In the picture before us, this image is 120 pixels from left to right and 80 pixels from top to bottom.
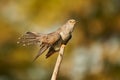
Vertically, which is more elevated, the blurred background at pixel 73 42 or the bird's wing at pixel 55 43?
the blurred background at pixel 73 42

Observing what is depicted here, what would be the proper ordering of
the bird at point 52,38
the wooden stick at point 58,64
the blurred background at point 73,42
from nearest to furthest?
the wooden stick at point 58,64 → the bird at point 52,38 → the blurred background at point 73,42

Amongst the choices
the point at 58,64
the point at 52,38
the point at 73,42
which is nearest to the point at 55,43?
the point at 52,38

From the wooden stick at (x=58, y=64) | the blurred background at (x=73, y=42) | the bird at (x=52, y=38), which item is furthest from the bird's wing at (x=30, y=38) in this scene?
the blurred background at (x=73, y=42)

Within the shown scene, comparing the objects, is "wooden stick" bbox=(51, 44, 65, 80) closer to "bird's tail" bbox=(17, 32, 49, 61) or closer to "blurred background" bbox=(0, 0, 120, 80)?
"bird's tail" bbox=(17, 32, 49, 61)

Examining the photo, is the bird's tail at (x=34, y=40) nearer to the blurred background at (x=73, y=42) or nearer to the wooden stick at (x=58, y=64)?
the wooden stick at (x=58, y=64)

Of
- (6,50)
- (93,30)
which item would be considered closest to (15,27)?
(6,50)

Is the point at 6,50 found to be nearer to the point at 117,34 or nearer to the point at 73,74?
the point at 73,74

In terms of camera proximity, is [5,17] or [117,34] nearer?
[117,34]
